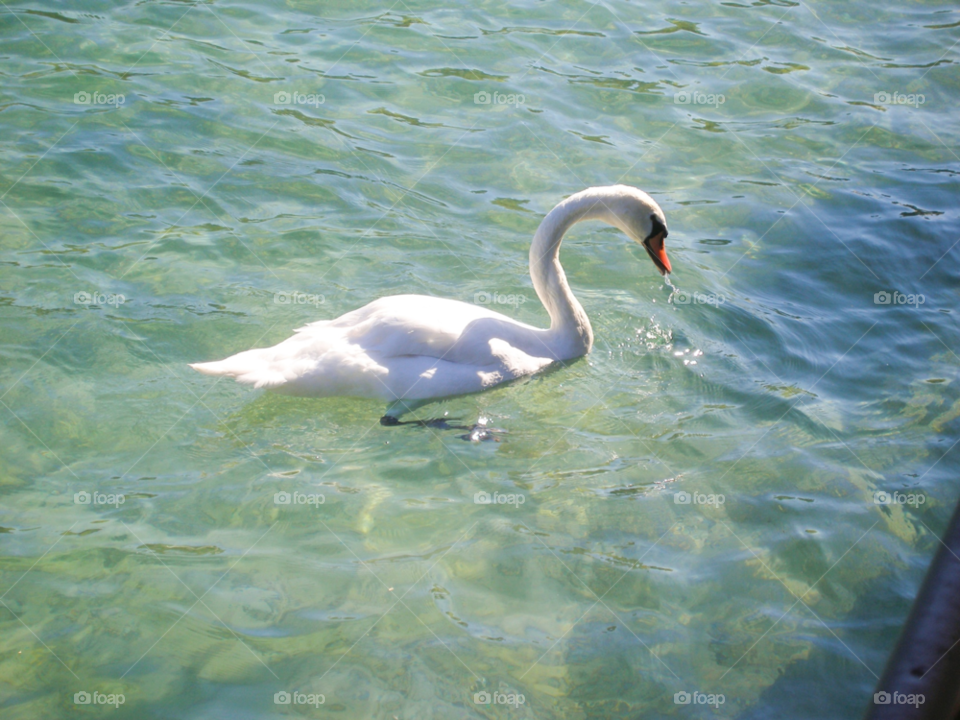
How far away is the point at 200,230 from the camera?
6809mm

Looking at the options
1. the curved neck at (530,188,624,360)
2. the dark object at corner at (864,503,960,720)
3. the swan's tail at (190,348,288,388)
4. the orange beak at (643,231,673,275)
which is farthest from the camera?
the orange beak at (643,231,673,275)

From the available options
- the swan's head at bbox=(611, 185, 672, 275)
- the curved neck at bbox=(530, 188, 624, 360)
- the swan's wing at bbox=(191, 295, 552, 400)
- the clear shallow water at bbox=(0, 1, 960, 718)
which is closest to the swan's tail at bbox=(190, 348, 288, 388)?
the swan's wing at bbox=(191, 295, 552, 400)

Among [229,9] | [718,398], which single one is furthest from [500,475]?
[229,9]

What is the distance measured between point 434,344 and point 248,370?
3.88 ft

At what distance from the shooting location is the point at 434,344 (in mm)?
5375

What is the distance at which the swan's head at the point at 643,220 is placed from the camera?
5.87 meters

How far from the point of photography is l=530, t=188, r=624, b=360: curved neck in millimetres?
5863

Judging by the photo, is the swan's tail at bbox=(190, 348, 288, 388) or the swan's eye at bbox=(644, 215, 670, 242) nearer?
the swan's tail at bbox=(190, 348, 288, 388)

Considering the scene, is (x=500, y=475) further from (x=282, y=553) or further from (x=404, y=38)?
(x=404, y=38)

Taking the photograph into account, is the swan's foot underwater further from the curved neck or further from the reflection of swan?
the curved neck

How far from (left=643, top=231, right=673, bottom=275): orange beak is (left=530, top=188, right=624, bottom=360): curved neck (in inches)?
9.6

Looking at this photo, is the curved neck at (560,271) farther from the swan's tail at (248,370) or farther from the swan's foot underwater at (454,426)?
the swan's tail at (248,370)

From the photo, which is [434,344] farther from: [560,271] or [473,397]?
[560,271]

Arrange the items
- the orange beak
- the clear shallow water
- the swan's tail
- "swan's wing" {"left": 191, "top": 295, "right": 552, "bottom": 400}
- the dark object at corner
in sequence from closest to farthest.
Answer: the dark object at corner
the clear shallow water
the swan's tail
"swan's wing" {"left": 191, "top": 295, "right": 552, "bottom": 400}
the orange beak
